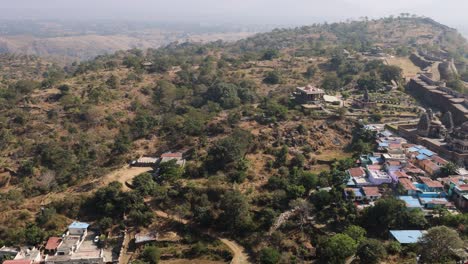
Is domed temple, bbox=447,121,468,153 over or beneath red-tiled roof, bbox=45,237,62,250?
over

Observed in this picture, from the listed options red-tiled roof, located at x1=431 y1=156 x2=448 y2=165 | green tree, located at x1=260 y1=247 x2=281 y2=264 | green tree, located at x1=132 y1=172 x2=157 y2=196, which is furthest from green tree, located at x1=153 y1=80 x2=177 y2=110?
red-tiled roof, located at x1=431 y1=156 x2=448 y2=165

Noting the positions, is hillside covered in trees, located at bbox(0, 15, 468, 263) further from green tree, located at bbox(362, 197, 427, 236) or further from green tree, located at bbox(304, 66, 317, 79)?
green tree, located at bbox(304, 66, 317, 79)

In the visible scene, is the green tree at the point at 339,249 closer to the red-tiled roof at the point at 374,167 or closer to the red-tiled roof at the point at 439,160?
the red-tiled roof at the point at 374,167

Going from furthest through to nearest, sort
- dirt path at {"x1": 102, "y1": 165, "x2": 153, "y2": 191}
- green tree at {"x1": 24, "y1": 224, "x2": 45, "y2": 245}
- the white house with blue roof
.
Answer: dirt path at {"x1": 102, "y1": 165, "x2": 153, "y2": 191}, the white house with blue roof, green tree at {"x1": 24, "y1": 224, "x2": 45, "y2": 245}

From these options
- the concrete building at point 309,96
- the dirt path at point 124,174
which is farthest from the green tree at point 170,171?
the concrete building at point 309,96

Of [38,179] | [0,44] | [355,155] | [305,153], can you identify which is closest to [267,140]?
[305,153]

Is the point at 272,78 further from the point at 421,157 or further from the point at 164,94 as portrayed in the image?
the point at 421,157
